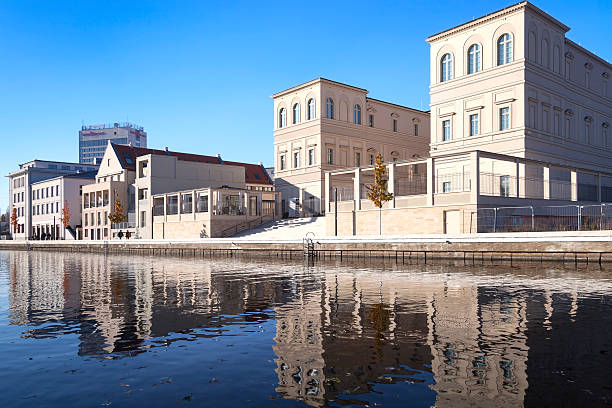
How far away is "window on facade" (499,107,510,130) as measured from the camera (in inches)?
1790

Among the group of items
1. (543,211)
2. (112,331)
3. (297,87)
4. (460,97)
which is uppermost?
(297,87)

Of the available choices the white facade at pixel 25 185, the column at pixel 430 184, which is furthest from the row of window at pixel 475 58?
the white facade at pixel 25 185

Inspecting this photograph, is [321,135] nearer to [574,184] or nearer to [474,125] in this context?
[474,125]

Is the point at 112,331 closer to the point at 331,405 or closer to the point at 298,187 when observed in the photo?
the point at 331,405

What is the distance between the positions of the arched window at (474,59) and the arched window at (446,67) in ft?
6.41

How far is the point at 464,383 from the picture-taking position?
7.70 meters

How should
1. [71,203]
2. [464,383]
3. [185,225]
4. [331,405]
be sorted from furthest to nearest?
1. [71,203]
2. [185,225]
3. [464,383]
4. [331,405]

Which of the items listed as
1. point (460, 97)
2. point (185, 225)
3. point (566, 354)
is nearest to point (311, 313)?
point (566, 354)

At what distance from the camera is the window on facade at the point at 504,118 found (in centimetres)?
4547

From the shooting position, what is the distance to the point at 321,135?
61156mm

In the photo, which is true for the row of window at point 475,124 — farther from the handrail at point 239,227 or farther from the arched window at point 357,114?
the handrail at point 239,227

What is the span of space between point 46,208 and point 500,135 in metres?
83.4

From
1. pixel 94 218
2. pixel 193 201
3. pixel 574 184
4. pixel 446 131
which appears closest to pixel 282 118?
pixel 193 201

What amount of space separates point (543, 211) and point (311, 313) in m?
29.8
